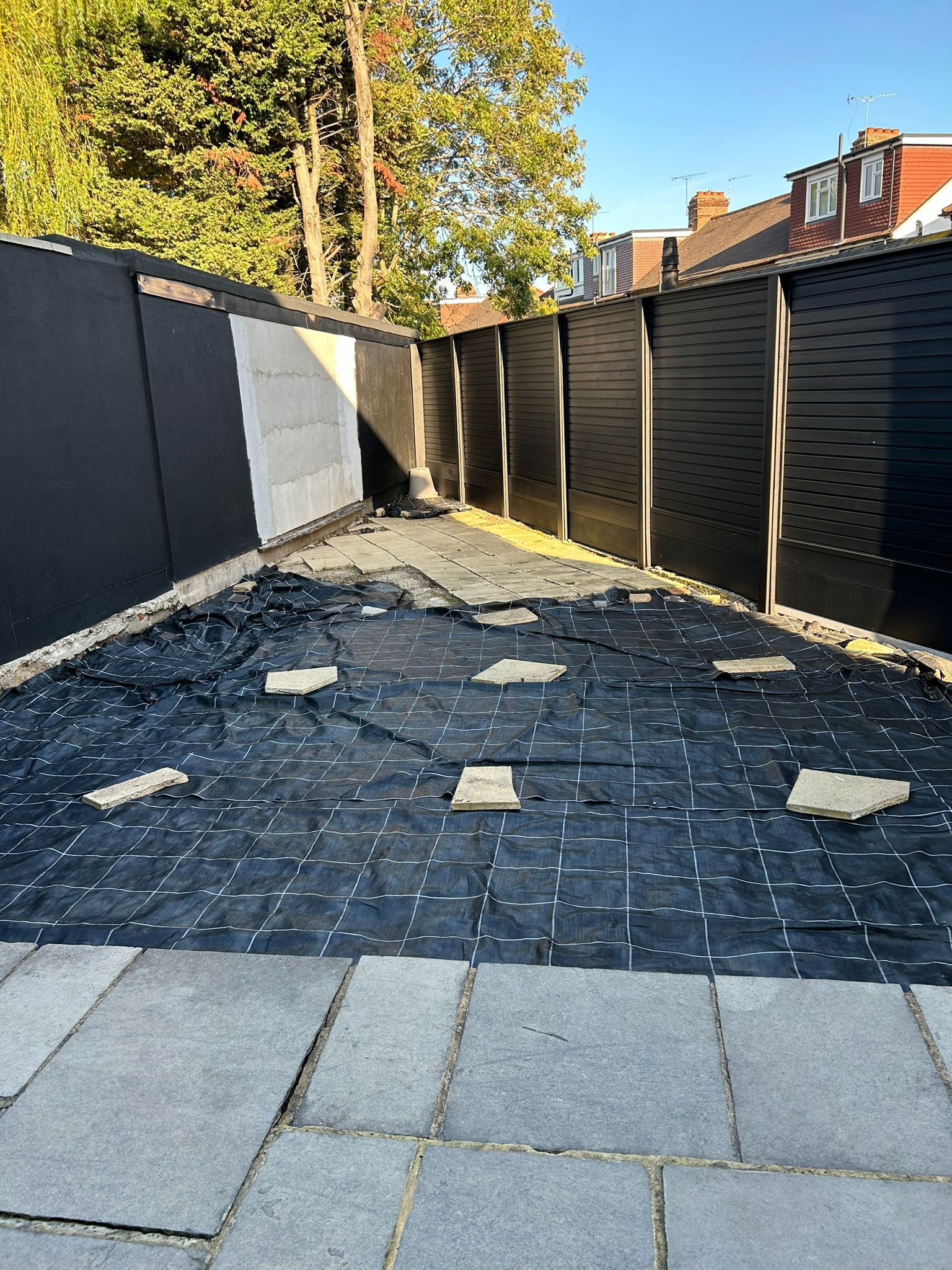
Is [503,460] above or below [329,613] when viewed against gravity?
above

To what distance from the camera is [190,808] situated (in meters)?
3.77

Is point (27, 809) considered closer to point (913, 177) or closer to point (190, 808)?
point (190, 808)

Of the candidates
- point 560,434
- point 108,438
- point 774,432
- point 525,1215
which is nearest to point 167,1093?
point 525,1215

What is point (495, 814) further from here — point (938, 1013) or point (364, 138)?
point (364, 138)

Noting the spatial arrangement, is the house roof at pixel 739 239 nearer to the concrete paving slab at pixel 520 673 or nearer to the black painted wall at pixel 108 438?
the black painted wall at pixel 108 438

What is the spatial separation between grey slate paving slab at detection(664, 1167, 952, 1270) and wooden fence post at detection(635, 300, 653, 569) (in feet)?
22.5

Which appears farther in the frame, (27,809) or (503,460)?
(503,460)

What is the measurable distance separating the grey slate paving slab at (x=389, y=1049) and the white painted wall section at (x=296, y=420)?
675 cm

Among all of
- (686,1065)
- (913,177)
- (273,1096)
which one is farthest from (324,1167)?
(913,177)

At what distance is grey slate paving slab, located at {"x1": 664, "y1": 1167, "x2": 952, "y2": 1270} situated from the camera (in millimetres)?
1671

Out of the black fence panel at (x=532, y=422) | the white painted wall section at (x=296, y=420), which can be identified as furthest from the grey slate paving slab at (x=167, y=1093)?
the black fence panel at (x=532, y=422)

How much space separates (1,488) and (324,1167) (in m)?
4.39

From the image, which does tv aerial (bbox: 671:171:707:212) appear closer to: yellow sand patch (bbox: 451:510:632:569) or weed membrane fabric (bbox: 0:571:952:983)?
yellow sand patch (bbox: 451:510:632:569)

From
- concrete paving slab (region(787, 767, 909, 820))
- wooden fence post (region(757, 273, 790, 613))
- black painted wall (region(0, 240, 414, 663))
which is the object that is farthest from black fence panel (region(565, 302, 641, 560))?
concrete paving slab (region(787, 767, 909, 820))
